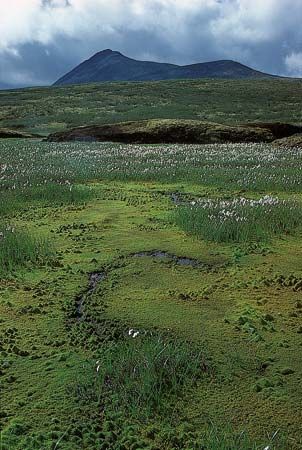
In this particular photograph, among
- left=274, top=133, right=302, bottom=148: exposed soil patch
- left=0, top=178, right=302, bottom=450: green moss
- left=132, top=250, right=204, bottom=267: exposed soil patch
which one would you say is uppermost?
left=274, top=133, right=302, bottom=148: exposed soil patch

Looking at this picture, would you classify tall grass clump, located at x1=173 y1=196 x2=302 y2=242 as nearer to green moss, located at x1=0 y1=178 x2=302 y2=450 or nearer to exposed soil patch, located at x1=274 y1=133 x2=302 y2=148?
green moss, located at x1=0 y1=178 x2=302 y2=450

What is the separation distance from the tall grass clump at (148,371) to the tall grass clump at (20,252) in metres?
4.12

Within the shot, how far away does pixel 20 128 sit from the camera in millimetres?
65375

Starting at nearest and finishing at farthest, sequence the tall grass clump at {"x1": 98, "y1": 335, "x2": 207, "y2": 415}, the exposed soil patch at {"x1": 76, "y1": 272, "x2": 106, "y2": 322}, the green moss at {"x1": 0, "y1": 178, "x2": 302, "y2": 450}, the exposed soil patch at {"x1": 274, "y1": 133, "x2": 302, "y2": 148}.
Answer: the green moss at {"x1": 0, "y1": 178, "x2": 302, "y2": 450} < the tall grass clump at {"x1": 98, "y1": 335, "x2": 207, "y2": 415} < the exposed soil patch at {"x1": 76, "y1": 272, "x2": 106, "y2": 322} < the exposed soil patch at {"x1": 274, "y1": 133, "x2": 302, "y2": 148}

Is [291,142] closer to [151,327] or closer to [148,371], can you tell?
[151,327]

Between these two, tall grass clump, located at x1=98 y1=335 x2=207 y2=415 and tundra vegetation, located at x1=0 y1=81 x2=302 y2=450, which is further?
tall grass clump, located at x1=98 y1=335 x2=207 y2=415

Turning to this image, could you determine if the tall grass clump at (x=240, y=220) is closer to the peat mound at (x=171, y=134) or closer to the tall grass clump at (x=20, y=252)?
the tall grass clump at (x=20, y=252)

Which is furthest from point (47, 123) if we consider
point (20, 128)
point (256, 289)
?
point (256, 289)

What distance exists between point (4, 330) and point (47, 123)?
63.2m

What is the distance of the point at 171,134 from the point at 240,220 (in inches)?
1264

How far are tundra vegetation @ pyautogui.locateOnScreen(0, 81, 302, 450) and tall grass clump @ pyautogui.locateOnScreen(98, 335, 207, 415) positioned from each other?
17 millimetres

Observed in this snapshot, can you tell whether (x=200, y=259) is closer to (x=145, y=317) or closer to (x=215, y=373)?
(x=145, y=317)

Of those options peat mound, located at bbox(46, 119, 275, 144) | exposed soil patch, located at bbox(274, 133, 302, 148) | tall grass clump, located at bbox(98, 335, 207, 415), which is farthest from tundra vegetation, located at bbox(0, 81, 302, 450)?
peat mound, located at bbox(46, 119, 275, 144)

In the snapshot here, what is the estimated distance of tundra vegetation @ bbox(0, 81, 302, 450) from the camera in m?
5.05
